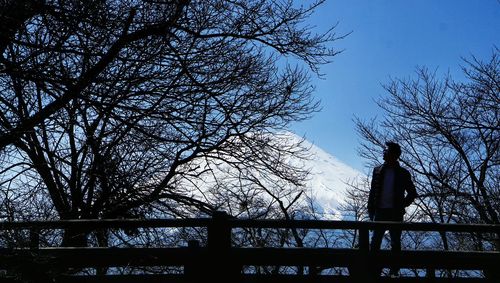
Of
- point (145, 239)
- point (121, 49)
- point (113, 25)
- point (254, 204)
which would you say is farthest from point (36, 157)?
point (254, 204)

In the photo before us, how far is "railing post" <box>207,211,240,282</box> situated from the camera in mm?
6840

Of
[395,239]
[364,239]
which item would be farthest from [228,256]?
[395,239]

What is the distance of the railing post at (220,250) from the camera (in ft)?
22.4

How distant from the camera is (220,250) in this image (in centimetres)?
688

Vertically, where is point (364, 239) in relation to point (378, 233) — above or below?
below

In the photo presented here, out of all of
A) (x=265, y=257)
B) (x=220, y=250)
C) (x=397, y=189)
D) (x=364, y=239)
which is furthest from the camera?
(x=397, y=189)

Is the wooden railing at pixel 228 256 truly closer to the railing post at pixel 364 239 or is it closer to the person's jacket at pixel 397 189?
the railing post at pixel 364 239

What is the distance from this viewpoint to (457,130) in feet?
57.1

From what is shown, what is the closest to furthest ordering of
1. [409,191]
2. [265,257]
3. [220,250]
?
[220,250] → [265,257] → [409,191]

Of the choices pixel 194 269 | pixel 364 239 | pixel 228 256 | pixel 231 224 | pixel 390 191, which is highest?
pixel 390 191

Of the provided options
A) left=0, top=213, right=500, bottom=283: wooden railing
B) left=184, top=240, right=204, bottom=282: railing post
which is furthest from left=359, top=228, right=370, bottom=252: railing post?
left=184, top=240, right=204, bottom=282: railing post

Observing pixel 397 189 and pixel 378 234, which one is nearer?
pixel 378 234

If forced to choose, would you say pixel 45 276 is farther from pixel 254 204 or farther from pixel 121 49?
pixel 254 204

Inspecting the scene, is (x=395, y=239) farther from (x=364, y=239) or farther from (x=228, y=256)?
(x=228, y=256)
